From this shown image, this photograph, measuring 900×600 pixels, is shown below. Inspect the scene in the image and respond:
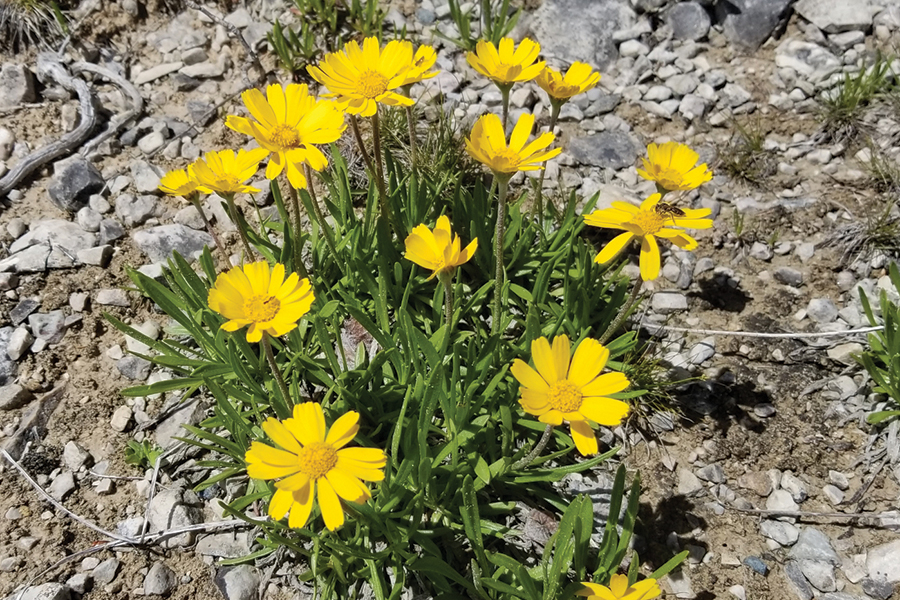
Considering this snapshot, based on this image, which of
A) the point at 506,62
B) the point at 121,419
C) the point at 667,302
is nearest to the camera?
the point at 506,62

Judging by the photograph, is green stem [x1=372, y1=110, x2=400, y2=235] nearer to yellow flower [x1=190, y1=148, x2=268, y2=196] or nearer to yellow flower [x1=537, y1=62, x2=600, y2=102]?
yellow flower [x1=190, y1=148, x2=268, y2=196]

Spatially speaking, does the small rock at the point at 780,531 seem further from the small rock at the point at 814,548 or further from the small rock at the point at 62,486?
the small rock at the point at 62,486

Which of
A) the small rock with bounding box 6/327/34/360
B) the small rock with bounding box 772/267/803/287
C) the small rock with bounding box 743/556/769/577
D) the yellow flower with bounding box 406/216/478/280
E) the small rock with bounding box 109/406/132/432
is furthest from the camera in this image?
the small rock with bounding box 772/267/803/287

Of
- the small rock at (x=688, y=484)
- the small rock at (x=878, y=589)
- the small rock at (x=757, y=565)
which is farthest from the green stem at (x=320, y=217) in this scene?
the small rock at (x=878, y=589)

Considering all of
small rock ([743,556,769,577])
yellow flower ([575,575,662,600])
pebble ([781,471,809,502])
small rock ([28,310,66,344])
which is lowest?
small rock ([743,556,769,577])

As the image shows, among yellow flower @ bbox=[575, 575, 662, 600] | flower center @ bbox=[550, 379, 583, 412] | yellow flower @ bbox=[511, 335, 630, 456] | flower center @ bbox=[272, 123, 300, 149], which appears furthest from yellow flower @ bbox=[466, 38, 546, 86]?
yellow flower @ bbox=[575, 575, 662, 600]

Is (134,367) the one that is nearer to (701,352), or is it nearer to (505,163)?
(505,163)

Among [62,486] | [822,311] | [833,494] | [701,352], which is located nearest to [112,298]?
[62,486]

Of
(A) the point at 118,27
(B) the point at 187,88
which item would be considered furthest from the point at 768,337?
(A) the point at 118,27
